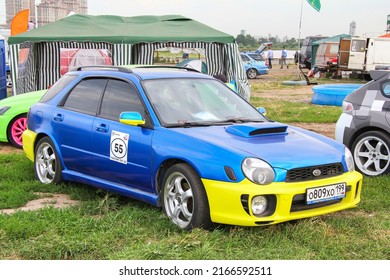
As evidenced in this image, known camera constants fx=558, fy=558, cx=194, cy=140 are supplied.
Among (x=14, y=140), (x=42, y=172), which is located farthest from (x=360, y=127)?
(x=14, y=140)

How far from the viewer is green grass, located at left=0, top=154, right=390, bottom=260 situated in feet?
14.1

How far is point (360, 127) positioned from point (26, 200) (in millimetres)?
4301

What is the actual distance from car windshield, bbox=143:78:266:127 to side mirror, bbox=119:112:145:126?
0.19 meters

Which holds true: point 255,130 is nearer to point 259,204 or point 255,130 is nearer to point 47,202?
point 259,204

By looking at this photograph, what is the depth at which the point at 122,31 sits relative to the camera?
14.4 meters

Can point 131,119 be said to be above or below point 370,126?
above

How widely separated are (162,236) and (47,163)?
2.46m

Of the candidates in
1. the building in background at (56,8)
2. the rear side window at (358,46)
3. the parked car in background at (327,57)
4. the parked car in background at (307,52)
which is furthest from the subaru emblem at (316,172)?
the building in background at (56,8)

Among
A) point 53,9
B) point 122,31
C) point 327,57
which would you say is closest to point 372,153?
point 122,31

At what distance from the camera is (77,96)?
20.7 ft

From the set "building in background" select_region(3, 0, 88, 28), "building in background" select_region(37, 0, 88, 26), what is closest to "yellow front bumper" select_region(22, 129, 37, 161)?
"building in background" select_region(3, 0, 88, 28)

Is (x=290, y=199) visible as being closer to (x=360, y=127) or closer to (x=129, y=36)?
(x=360, y=127)

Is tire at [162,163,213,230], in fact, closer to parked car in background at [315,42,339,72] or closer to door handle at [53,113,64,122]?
door handle at [53,113,64,122]

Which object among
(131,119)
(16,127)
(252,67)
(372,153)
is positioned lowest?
(252,67)
